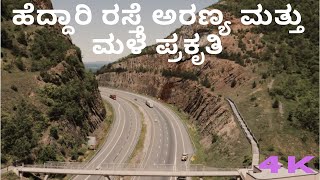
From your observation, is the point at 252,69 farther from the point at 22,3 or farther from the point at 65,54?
the point at 22,3

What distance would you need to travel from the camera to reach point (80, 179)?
78.3 meters

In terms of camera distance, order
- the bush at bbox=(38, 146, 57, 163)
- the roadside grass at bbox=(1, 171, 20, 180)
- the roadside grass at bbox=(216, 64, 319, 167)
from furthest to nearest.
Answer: the roadside grass at bbox=(216, 64, 319, 167) → the bush at bbox=(38, 146, 57, 163) → the roadside grass at bbox=(1, 171, 20, 180)

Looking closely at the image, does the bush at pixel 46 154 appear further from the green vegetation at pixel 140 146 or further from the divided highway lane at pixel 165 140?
the green vegetation at pixel 140 146

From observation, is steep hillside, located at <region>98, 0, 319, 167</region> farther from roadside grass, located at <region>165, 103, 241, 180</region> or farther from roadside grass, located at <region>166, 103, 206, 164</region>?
roadside grass, located at <region>166, 103, 206, 164</region>

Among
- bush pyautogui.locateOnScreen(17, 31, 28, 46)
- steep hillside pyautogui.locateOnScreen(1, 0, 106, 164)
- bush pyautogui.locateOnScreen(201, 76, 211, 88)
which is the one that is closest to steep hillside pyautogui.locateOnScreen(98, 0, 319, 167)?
bush pyautogui.locateOnScreen(201, 76, 211, 88)

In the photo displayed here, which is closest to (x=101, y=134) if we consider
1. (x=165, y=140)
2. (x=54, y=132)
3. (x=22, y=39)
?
(x=165, y=140)

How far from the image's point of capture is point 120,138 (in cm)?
11056

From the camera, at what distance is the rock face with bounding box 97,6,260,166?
105 meters

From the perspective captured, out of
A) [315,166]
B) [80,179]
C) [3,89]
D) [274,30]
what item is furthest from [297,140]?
[274,30]

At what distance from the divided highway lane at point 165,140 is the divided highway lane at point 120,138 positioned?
458 cm

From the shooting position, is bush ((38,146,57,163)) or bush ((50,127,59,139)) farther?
bush ((50,127,59,139))

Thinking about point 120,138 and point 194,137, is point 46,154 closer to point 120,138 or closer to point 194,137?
point 120,138

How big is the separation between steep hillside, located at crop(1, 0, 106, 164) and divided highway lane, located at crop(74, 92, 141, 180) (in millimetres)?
5250

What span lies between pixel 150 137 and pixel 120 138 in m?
8.57
